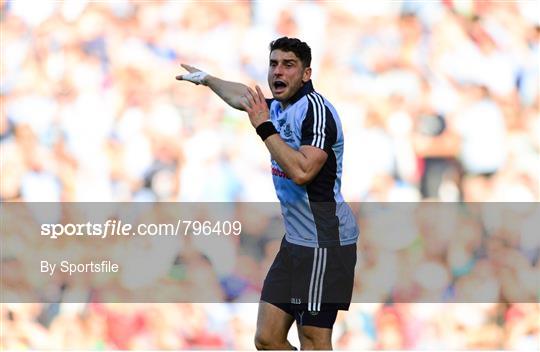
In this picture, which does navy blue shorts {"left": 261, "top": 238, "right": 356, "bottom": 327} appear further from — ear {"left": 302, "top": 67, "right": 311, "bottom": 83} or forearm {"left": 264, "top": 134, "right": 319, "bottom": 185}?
ear {"left": 302, "top": 67, "right": 311, "bottom": 83}

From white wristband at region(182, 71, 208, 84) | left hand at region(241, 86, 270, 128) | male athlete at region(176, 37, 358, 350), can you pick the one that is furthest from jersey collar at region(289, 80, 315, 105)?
white wristband at region(182, 71, 208, 84)

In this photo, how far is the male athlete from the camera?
12.1ft

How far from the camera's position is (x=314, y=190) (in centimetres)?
371

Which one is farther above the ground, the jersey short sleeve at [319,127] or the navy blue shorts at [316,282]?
the jersey short sleeve at [319,127]

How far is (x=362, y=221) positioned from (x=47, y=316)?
6.08 ft

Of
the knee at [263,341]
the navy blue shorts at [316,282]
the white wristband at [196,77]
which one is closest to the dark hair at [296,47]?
the white wristband at [196,77]

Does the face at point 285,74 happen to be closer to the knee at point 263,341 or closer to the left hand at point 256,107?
the left hand at point 256,107

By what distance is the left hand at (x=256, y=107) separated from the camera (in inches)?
140

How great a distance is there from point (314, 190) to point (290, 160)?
Answer: 242mm

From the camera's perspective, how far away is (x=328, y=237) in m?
3.75

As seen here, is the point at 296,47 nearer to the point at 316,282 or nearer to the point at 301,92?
the point at 301,92

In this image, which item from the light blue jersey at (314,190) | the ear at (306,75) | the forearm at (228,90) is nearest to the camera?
the light blue jersey at (314,190)

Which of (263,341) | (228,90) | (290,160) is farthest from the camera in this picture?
(228,90)

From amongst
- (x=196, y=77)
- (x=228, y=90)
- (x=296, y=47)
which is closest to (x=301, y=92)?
(x=296, y=47)
